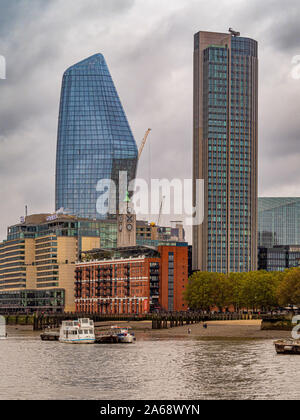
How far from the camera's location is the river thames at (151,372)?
231ft

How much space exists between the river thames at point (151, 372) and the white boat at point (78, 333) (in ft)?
42.9

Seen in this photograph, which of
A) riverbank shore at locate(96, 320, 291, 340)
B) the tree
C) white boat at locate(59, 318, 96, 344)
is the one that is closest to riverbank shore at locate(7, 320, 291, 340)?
riverbank shore at locate(96, 320, 291, 340)

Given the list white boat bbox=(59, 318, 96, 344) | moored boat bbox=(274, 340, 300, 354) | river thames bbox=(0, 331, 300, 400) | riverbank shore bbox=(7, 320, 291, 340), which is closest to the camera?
river thames bbox=(0, 331, 300, 400)

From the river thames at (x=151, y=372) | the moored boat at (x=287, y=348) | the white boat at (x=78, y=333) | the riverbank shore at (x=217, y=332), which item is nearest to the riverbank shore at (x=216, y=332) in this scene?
the riverbank shore at (x=217, y=332)

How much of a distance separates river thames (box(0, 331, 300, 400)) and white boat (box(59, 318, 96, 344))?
13.1 metres

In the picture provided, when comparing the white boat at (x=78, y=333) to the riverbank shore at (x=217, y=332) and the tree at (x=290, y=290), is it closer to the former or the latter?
the riverbank shore at (x=217, y=332)

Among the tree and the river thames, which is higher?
the tree

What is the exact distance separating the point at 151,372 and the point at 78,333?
55683 mm

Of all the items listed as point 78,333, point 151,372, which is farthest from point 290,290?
point 151,372

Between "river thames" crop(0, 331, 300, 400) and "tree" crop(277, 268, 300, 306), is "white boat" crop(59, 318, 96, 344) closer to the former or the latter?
"river thames" crop(0, 331, 300, 400)

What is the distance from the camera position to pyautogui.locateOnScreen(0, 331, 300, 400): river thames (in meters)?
70.3
